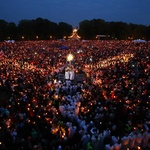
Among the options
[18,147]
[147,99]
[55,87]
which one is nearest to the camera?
[18,147]

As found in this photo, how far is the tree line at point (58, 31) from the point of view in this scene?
78.1 m

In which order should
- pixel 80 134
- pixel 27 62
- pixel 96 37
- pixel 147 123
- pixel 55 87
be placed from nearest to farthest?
1. pixel 80 134
2. pixel 147 123
3. pixel 55 87
4. pixel 27 62
5. pixel 96 37

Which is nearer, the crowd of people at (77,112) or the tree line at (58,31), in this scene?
the crowd of people at (77,112)

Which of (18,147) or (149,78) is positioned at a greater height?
(149,78)

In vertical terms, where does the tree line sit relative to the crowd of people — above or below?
above

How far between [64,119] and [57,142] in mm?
2985

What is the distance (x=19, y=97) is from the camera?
15.6 m

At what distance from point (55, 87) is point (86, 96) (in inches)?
Result: 108

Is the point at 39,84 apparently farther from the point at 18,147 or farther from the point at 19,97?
the point at 18,147

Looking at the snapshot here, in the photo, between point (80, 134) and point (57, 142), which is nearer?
point (57, 142)

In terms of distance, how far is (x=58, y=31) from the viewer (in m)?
91.2

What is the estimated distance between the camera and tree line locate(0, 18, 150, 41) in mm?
78062

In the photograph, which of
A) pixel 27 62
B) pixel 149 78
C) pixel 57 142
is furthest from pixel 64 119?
pixel 27 62

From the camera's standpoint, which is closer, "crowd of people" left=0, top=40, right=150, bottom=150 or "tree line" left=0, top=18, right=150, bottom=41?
"crowd of people" left=0, top=40, right=150, bottom=150
